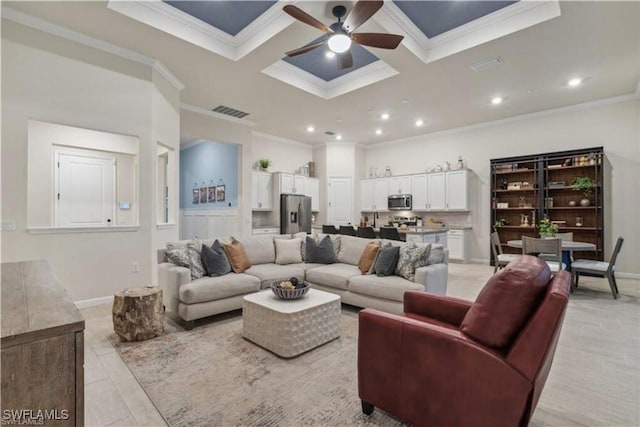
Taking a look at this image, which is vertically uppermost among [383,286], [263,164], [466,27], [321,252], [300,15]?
[466,27]

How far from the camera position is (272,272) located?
3932 millimetres

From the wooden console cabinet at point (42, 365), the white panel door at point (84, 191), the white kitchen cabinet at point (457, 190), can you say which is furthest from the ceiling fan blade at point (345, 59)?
the white kitchen cabinet at point (457, 190)

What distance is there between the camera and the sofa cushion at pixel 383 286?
3250 mm

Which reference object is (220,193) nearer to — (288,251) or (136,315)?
(288,251)

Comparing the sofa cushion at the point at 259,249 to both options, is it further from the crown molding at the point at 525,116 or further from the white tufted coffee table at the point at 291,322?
the crown molding at the point at 525,116

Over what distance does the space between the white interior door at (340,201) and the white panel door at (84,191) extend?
17.7ft

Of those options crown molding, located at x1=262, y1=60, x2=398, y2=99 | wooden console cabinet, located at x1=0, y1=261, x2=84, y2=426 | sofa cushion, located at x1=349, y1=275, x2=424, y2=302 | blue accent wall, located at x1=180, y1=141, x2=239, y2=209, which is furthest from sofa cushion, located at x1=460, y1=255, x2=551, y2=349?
blue accent wall, located at x1=180, y1=141, x2=239, y2=209

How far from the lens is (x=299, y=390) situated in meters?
2.09

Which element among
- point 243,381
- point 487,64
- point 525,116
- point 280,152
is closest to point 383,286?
point 243,381

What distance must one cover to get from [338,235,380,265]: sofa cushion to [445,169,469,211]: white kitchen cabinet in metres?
4.06

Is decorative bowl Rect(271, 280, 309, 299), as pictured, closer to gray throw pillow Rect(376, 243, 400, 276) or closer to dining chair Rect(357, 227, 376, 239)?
gray throw pillow Rect(376, 243, 400, 276)

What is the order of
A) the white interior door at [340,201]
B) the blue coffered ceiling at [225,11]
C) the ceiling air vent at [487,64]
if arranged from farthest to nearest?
the white interior door at [340,201], the ceiling air vent at [487,64], the blue coffered ceiling at [225,11]

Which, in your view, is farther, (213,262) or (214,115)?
(214,115)

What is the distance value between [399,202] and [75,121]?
6.96 meters
